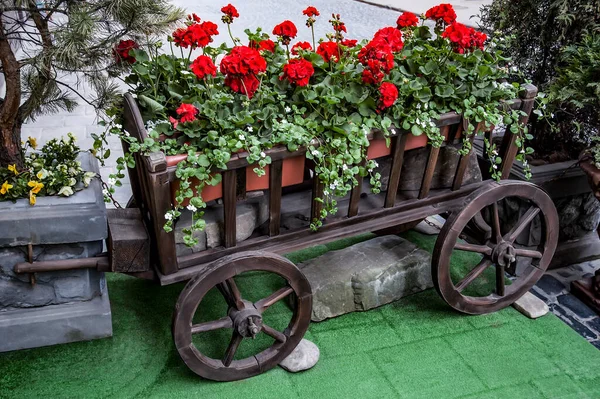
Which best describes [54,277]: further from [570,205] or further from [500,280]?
[570,205]

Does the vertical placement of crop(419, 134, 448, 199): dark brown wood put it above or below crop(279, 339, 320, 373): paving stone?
above

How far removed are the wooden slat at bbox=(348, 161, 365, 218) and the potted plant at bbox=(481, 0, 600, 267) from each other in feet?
3.48

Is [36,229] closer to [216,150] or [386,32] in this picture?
[216,150]

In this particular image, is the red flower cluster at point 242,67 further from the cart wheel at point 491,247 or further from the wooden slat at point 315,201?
the cart wheel at point 491,247

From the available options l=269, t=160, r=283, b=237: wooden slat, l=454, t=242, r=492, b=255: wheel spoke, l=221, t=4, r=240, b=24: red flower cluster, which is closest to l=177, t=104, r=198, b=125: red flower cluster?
l=269, t=160, r=283, b=237: wooden slat

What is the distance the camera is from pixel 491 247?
279 cm

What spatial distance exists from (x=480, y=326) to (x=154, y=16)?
202cm

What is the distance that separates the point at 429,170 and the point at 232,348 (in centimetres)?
111

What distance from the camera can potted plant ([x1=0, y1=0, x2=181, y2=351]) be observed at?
2209mm

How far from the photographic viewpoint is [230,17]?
98.3 inches

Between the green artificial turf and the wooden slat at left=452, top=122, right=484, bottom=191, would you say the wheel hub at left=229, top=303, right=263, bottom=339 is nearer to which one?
the green artificial turf

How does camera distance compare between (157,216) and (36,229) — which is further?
(36,229)

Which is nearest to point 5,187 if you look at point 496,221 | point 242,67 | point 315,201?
point 242,67

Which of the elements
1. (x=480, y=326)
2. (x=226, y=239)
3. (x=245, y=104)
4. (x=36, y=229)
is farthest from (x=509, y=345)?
(x=36, y=229)
